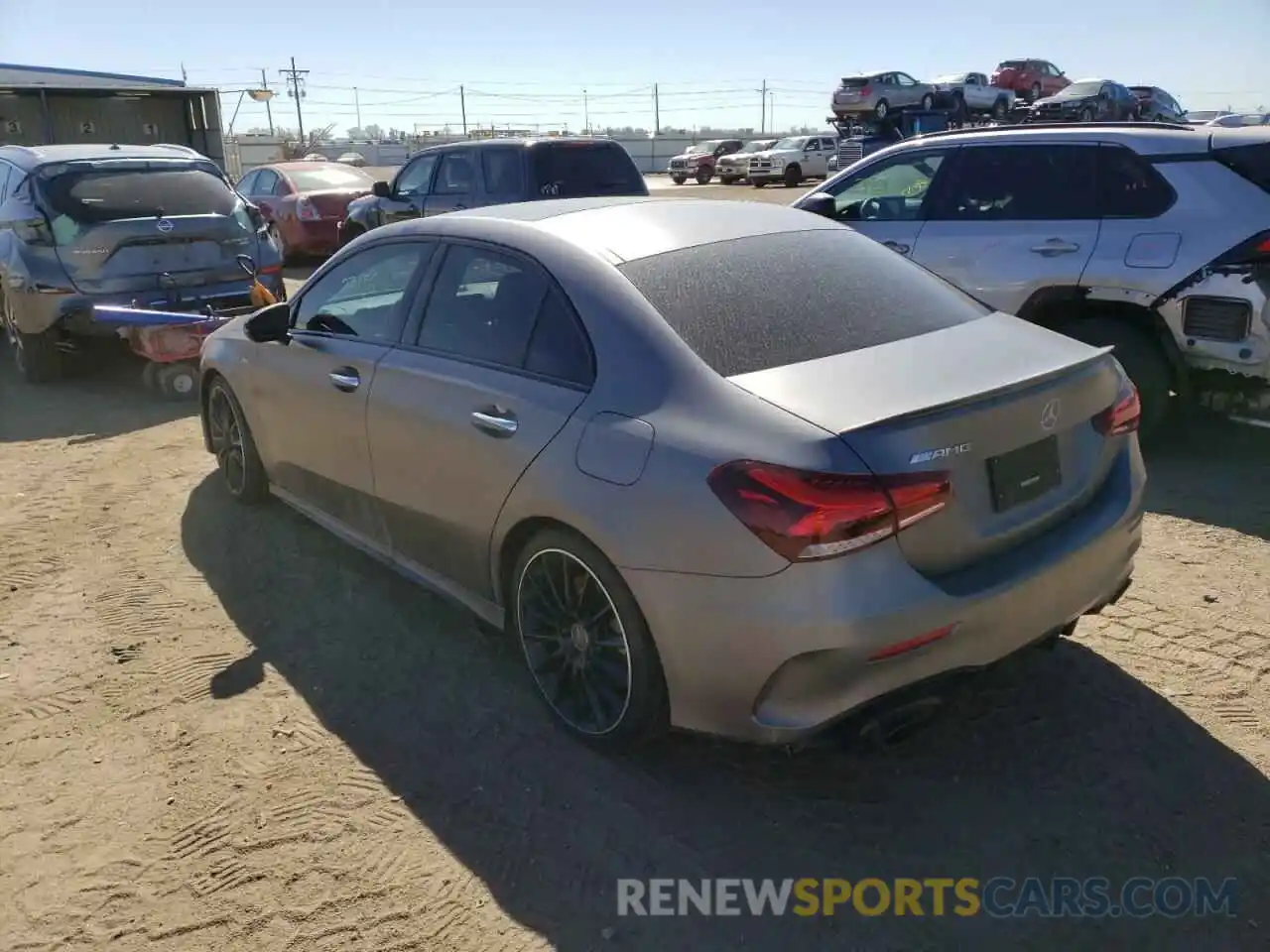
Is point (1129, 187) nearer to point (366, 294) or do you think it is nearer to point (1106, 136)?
point (1106, 136)

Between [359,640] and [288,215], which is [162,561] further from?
[288,215]

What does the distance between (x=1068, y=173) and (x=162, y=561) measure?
5445 mm

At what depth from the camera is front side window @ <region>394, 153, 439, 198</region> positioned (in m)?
11.7

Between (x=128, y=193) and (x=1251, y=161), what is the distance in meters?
7.92

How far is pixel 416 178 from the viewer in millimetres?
11953

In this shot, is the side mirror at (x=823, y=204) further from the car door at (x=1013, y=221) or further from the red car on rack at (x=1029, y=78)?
the red car on rack at (x=1029, y=78)

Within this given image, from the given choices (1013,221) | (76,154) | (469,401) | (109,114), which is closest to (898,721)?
(469,401)

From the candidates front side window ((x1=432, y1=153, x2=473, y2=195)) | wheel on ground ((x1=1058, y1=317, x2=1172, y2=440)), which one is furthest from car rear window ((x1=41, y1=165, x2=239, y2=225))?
wheel on ground ((x1=1058, y1=317, x2=1172, y2=440))

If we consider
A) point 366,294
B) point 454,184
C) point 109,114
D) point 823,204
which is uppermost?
point 109,114

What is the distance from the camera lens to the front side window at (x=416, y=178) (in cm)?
1169

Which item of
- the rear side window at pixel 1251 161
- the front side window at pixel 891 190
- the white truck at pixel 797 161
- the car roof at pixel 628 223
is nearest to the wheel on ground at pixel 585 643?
the car roof at pixel 628 223

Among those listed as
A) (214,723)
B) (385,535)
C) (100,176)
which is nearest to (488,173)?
(100,176)

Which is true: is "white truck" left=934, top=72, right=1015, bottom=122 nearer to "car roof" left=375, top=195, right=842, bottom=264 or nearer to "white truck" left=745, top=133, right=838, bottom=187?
"white truck" left=745, top=133, right=838, bottom=187

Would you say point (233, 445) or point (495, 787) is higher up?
point (233, 445)
